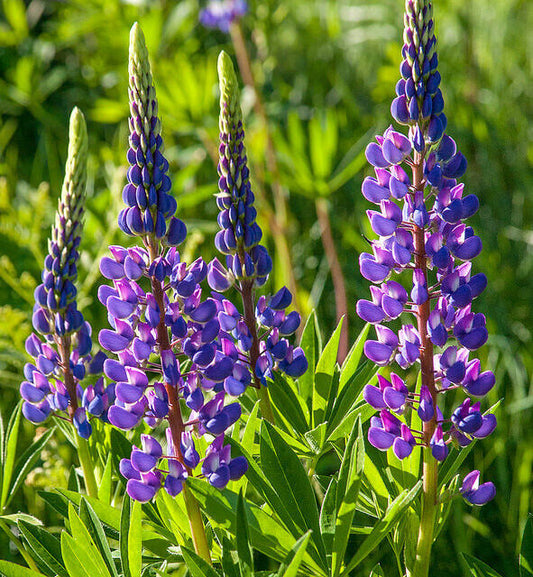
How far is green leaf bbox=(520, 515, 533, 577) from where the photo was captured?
110 cm

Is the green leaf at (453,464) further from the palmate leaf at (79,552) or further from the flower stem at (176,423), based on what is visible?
the palmate leaf at (79,552)

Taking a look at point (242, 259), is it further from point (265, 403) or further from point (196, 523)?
point (196, 523)

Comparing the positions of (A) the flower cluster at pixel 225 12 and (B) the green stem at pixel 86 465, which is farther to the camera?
(A) the flower cluster at pixel 225 12

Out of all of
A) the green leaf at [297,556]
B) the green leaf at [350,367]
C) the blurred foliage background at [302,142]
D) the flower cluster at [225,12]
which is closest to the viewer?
the green leaf at [297,556]

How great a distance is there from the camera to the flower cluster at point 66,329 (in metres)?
1.11

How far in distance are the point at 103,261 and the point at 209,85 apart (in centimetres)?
219

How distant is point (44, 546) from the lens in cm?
114

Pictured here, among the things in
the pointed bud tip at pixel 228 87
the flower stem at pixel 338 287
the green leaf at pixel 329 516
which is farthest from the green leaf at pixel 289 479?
the flower stem at pixel 338 287

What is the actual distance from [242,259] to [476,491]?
491 mm

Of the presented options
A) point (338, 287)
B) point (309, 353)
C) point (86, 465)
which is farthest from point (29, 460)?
point (338, 287)

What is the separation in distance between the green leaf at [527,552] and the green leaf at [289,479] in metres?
0.33

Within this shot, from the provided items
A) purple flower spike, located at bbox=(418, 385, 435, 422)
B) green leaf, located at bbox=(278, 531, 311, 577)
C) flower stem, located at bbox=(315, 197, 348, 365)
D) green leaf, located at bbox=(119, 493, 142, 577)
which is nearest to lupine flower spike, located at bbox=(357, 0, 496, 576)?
purple flower spike, located at bbox=(418, 385, 435, 422)

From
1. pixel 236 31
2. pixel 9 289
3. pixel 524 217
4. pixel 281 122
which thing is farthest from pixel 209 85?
pixel 524 217

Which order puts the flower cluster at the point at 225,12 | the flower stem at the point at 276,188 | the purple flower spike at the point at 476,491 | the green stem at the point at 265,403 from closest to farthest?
the purple flower spike at the point at 476,491 < the green stem at the point at 265,403 < the flower stem at the point at 276,188 < the flower cluster at the point at 225,12
